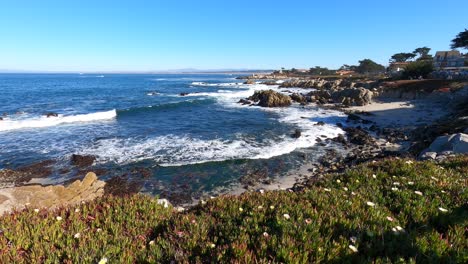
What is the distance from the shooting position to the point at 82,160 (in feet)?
59.1

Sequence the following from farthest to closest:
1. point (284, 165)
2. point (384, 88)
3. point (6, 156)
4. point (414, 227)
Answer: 1. point (384, 88)
2. point (6, 156)
3. point (284, 165)
4. point (414, 227)

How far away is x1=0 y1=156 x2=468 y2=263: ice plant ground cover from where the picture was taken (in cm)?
350

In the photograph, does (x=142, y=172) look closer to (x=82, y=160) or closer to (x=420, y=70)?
(x=82, y=160)

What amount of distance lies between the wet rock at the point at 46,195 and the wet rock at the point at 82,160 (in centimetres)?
768

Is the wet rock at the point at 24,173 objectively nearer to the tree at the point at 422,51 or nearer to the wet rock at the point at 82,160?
the wet rock at the point at 82,160

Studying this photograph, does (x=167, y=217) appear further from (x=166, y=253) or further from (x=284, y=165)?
(x=284, y=165)

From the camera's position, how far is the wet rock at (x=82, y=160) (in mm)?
Answer: 17562

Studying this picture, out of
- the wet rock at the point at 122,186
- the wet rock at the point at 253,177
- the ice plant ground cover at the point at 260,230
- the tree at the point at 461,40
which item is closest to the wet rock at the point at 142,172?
the wet rock at the point at 122,186

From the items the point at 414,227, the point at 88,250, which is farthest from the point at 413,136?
the point at 88,250

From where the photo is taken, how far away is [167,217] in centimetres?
504

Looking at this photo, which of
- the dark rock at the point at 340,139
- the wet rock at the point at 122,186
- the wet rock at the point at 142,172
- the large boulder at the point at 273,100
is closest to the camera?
the wet rock at the point at 122,186

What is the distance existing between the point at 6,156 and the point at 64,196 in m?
14.1

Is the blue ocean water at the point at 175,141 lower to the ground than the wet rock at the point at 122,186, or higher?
higher

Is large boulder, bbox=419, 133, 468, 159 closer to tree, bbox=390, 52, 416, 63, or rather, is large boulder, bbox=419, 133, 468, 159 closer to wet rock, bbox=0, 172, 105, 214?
wet rock, bbox=0, 172, 105, 214
